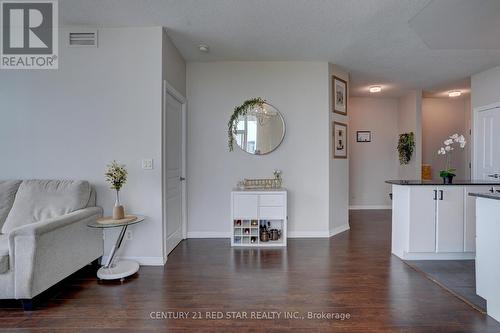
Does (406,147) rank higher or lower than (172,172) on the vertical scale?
higher

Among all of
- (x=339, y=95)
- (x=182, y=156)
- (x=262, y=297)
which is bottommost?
(x=262, y=297)

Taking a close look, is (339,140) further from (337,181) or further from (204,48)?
(204,48)

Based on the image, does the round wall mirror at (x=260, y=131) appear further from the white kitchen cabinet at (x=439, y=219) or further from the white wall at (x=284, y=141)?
the white kitchen cabinet at (x=439, y=219)

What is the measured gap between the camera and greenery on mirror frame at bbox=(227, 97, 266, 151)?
13.6 ft

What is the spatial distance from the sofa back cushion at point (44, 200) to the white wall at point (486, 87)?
242 inches

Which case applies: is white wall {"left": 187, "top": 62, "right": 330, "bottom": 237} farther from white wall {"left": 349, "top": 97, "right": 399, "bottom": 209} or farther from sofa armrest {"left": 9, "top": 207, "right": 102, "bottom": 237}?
white wall {"left": 349, "top": 97, "right": 399, "bottom": 209}

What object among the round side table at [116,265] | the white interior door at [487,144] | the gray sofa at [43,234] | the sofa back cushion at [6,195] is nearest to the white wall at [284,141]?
the round side table at [116,265]

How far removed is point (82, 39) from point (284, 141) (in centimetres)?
289

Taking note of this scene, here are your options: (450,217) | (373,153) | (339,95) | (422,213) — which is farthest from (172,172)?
(373,153)

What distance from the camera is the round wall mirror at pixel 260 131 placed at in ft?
13.8

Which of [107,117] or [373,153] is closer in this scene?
[107,117]

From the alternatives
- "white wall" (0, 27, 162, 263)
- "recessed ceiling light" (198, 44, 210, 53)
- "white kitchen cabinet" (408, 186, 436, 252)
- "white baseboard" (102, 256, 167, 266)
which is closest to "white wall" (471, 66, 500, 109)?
"white kitchen cabinet" (408, 186, 436, 252)

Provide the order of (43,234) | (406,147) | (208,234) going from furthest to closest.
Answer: (406,147)
(208,234)
(43,234)

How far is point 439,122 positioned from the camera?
665 cm
